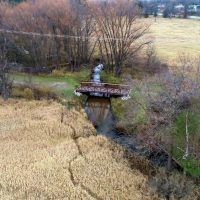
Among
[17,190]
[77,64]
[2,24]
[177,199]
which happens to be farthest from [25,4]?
[177,199]

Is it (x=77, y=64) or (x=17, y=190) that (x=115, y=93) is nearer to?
(x=77, y=64)

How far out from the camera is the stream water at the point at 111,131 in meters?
23.9

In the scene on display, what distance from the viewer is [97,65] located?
41406 millimetres

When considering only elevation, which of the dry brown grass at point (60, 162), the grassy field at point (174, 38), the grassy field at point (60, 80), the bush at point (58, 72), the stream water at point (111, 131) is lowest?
the stream water at point (111, 131)

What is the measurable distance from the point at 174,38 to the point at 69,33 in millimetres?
18015

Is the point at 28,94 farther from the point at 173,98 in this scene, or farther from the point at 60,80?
the point at 173,98

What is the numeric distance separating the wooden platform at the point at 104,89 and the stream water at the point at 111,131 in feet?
1.85

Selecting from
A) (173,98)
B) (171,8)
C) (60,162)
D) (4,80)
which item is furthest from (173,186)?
(171,8)

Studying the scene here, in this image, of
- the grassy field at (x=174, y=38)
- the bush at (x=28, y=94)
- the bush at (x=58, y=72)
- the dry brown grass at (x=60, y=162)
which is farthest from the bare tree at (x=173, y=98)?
the grassy field at (x=174, y=38)

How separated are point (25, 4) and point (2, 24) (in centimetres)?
348

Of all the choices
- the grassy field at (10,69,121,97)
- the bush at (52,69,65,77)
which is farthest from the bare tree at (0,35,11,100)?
the bush at (52,69,65,77)

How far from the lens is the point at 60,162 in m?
22.1

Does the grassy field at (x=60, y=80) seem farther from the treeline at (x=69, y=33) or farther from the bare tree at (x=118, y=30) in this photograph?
the bare tree at (x=118, y=30)

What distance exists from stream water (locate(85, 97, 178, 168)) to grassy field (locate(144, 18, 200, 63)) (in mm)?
11566
